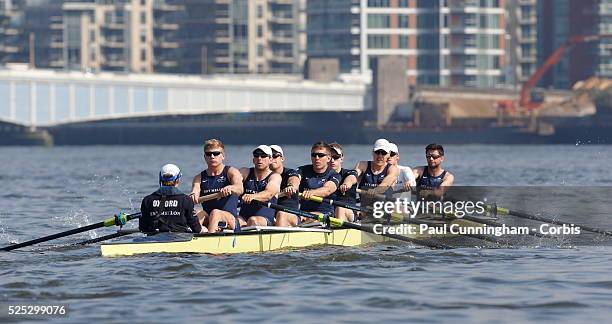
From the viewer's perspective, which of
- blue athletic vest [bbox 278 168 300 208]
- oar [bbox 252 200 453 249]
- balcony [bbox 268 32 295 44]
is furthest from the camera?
balcony [bbox 268 32 295 44]

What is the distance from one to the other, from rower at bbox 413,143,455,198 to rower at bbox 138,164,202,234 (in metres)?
5.05

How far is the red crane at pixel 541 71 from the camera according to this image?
13862 cm

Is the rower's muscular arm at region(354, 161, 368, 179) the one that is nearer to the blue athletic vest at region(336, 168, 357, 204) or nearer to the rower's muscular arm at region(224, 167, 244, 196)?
the blue athletic vest at region(336, 168, 357, 204)

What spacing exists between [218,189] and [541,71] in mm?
A: 123965

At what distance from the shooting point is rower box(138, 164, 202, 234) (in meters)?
23.5

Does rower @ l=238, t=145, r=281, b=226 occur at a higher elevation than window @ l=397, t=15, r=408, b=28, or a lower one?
lower

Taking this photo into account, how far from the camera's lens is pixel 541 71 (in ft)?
481

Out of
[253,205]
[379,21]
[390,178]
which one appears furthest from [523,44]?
[253,205]

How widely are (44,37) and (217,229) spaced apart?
178 metres

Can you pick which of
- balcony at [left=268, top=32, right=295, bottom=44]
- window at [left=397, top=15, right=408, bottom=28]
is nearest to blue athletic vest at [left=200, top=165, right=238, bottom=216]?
window at [left=397, top=15, right=408, bottom=28]

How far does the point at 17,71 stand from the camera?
4547 inches

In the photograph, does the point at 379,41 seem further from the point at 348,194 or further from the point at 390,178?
the point at 390,178

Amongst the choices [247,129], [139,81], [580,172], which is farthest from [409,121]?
[580,172]

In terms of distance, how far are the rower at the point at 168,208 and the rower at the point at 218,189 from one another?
1.11 meters
